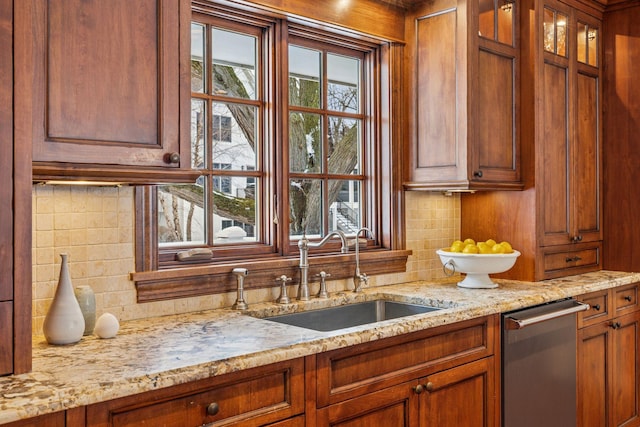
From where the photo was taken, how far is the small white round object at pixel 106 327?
6.09 feet

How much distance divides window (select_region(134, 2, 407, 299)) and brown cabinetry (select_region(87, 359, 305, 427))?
0.67m

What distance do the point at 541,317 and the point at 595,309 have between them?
0.69m

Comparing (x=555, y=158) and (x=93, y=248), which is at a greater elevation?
(x=555, y=158)

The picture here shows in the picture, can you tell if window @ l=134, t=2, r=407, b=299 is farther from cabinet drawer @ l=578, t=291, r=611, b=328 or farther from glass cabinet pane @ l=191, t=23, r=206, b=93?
cabinet drawer @ l=578, t=291, r=611, b=328

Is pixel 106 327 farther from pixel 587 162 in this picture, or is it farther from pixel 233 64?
pixel 587 162

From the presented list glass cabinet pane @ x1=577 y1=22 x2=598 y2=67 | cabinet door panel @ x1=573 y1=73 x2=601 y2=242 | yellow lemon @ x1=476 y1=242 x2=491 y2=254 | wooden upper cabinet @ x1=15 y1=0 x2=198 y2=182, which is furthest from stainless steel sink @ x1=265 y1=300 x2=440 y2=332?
glass cabinet pane @ x1=577 y1=22 x2=598 y2=67

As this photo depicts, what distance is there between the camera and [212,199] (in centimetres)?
252

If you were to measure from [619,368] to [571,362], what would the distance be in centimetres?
66

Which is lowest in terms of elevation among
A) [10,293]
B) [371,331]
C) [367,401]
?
[367,401]

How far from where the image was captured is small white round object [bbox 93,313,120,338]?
186 cm

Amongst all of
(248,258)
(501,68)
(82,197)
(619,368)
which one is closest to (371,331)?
(248,258)

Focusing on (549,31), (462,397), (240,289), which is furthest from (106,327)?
(549,31)

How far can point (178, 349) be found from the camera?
5.64ft

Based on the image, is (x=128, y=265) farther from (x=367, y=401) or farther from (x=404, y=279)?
(x=404, y=279)
